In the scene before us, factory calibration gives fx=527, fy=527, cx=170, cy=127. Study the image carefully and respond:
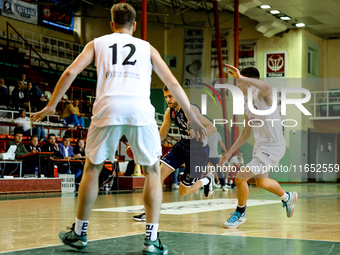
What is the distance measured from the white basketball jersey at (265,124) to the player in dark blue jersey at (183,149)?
0.48 m

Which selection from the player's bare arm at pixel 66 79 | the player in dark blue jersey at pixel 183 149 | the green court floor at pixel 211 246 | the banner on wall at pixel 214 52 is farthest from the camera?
the banner on wall at pixel 214 52

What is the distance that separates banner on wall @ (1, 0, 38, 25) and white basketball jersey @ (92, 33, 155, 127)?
20.0 metres

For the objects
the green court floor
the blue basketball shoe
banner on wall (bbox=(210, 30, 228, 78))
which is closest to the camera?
the green court floor

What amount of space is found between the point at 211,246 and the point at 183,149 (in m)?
2.43

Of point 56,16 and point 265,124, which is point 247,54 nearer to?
point 56,16

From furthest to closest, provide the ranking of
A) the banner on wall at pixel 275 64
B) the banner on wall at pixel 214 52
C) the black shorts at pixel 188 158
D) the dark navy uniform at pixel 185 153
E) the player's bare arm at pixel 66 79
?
the banner on wall at pixel 214 52 → the banner on wall at pixel 275 64 → the black shorts at pixel 188 158 → the dark navy uniform at pixel 185 153 → the player's bare arm at pixel 66 79

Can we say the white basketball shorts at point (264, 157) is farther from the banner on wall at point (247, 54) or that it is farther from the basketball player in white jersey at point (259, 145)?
the banner on wall at point (247, 54)

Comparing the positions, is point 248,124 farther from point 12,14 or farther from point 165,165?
point 12,14

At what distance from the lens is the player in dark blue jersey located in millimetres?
6094

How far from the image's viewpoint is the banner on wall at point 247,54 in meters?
24.8

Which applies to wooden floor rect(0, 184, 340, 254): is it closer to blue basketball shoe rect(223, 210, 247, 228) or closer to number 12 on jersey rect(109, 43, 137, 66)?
blue basketball shoe rect(223, 210, 247, 228)

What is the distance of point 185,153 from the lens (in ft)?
21.2

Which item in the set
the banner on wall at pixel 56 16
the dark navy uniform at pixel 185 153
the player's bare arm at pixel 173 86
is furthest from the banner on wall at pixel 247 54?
the player's bare arm at pixel 173 86

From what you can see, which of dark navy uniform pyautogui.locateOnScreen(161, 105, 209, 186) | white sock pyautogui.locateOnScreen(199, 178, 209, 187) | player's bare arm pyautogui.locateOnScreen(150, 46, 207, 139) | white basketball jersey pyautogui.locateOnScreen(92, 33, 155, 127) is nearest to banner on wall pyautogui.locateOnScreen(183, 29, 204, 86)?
white sock pyautogui.locateOnScreen(199, 178, 209, 187)
